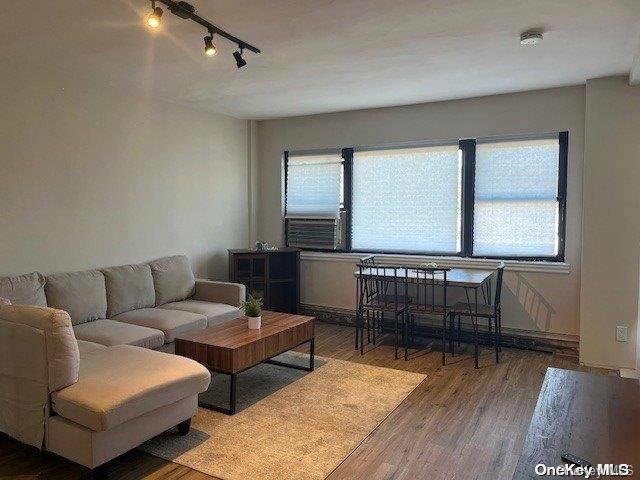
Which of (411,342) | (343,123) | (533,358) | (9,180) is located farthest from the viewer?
(343,123)

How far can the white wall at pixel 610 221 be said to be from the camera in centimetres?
397

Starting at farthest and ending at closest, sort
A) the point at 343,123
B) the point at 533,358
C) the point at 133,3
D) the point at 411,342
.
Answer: the point at 343,123, the point at 411,342, the point at 533,358, the point at 133,3

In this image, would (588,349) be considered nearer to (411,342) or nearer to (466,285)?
(466,285)

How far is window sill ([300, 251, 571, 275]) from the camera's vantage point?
4.55m

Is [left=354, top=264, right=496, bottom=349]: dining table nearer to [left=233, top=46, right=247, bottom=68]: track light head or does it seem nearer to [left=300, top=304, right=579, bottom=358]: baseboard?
[left=300, top=304, right=579, bottom=358]: baseboard

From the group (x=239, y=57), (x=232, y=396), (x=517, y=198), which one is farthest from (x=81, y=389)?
(x=517, y=198)

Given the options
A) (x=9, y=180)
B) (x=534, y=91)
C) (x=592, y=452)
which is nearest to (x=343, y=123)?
(x=534, y=91)

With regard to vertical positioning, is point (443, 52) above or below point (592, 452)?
above

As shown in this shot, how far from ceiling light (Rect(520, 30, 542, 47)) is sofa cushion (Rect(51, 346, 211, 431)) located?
2.85 meters

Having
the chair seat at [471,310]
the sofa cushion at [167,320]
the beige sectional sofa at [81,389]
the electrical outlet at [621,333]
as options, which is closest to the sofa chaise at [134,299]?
the sofa cushion at [167,320]

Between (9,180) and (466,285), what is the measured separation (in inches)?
147

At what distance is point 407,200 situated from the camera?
17.5ft

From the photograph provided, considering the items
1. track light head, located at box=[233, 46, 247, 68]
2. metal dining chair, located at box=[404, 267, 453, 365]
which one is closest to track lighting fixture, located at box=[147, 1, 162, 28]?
track light head, located at box=[233, 46, 247, 68]

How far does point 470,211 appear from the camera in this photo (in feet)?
16.4
